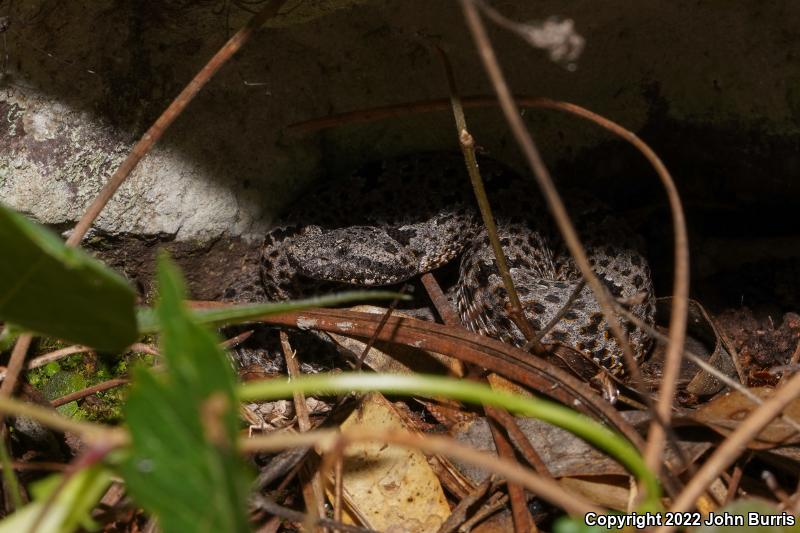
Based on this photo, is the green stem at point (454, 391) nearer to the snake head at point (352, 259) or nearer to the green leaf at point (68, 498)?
the green leaf at point (68, 498)

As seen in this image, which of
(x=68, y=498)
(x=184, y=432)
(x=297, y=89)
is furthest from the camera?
(x=297, y=89)

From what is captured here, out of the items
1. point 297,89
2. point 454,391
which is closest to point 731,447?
point 454,391

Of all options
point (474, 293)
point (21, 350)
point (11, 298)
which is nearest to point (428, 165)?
point (474, 293)

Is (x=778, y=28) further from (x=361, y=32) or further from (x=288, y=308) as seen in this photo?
(x=288, y=308)

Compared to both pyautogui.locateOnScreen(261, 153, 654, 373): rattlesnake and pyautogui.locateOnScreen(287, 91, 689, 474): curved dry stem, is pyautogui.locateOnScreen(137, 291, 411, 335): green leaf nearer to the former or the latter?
pyautogui.locateOnScreen(287, 91, 689, 474): curved dry stem

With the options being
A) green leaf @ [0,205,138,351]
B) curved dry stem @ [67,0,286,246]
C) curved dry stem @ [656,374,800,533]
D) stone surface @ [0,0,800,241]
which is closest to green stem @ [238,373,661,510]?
curved dry stem @ [656,374,800,533]

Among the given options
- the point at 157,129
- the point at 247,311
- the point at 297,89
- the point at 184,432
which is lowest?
the point at 184,432

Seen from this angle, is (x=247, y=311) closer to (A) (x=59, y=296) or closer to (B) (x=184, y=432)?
(A) (x=59, y=296)
